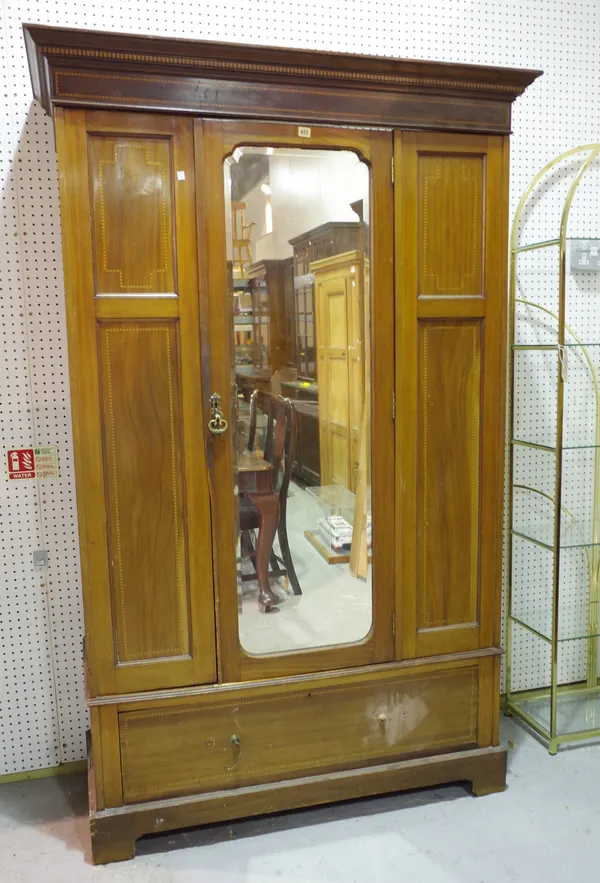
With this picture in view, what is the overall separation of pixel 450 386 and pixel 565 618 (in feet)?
4.79

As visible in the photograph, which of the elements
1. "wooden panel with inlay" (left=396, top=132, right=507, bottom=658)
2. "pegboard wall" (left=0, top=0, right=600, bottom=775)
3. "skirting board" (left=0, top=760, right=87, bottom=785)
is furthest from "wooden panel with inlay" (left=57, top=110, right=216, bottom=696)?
"skirting board" (left=0, top=760, right=87, bottom=785)

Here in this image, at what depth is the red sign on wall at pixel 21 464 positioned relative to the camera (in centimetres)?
240

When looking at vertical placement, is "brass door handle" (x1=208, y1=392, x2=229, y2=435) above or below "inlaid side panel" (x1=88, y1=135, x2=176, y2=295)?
below

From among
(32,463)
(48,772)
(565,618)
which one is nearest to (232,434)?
(32,463)

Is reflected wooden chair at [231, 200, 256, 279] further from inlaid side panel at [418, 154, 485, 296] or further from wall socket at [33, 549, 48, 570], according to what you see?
wall socket at [33, 549, 48, 570]

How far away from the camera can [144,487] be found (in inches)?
79.0

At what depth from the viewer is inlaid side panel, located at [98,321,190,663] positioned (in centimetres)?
195

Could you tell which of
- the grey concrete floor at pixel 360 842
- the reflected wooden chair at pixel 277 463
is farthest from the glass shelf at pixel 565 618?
the reflected wooden chair at pixel 277 463

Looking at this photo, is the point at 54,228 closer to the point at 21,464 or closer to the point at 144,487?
the point at 21,464

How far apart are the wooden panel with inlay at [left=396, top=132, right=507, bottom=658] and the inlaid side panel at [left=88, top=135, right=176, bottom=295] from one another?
71cm

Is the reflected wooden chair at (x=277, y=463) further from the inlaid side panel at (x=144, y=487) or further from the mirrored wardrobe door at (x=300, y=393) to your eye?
the inlaid side panel at (x=144, y=487)

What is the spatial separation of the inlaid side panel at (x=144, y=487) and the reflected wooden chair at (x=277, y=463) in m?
0.20

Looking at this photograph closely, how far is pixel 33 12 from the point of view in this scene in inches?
88.6

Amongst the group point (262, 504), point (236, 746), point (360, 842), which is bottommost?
point (360, 842)
